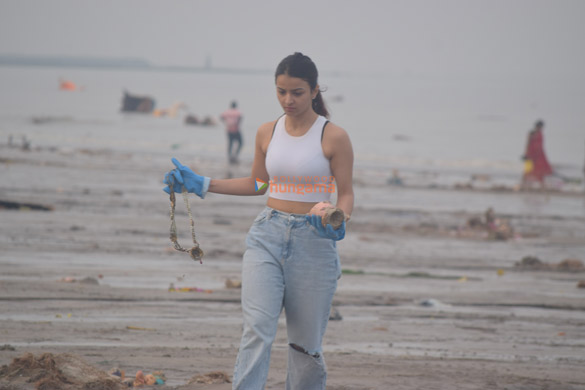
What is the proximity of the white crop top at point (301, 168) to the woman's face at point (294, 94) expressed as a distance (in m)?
0.13

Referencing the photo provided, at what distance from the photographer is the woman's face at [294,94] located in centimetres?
399

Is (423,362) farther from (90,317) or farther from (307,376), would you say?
(90,317)

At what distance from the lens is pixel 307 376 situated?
408 cm

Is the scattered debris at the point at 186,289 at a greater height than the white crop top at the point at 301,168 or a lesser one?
lesser

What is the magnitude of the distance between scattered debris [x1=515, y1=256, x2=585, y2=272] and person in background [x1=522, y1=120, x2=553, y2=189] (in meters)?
10.9

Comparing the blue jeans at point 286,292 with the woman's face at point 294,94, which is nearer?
the blue jeans at point 286,292

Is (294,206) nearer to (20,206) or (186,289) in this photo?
(186,289)

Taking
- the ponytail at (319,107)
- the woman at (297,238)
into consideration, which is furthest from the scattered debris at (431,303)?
the ponytail at (319,107)

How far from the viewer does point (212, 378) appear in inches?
195

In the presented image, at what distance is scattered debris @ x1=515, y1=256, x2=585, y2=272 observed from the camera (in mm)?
10586

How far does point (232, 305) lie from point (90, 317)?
1.45m

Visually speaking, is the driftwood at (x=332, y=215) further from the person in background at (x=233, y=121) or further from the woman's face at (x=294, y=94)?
the person in background at (x=233, y=121)

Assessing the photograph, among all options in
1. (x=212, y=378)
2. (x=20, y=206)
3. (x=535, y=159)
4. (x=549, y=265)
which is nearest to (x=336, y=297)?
(x=212, y=378)

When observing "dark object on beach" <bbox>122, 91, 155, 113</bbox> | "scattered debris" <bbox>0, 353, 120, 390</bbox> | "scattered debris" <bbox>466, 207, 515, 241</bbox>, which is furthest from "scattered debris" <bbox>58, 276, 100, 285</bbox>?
"dark object on beach" <bbox>122, 91, 155, 113</bbox>
